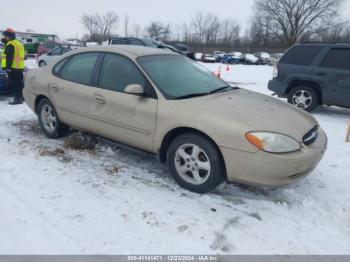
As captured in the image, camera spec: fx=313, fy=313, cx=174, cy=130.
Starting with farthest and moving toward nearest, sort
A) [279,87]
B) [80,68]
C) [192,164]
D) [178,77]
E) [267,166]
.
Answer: [279,87], [80,68], [178,77], [192,164], [267,166]

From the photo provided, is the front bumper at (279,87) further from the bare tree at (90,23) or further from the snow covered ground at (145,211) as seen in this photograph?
the bare tree at (90,23)

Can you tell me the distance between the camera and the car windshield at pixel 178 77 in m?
3.87

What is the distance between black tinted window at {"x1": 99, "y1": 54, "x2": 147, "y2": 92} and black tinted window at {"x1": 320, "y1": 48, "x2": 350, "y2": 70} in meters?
5.65

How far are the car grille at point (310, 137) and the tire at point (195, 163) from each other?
95 cm

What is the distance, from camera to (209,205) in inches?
133

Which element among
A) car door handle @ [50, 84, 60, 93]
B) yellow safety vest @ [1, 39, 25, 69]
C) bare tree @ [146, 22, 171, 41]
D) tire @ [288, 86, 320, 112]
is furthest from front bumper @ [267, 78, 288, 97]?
bare tree @ [146, 22, 171, 41]

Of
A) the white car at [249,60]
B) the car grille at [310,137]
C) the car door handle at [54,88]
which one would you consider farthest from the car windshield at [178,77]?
the white car at [249,60]

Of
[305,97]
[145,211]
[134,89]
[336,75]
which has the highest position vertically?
[336,75]

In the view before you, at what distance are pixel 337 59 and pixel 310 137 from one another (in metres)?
5.08

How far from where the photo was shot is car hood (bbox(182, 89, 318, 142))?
329 centimetres

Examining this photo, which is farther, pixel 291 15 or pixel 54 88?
pixel 291 15

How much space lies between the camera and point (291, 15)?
199ft

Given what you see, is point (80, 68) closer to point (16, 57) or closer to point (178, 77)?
point (178, 77)

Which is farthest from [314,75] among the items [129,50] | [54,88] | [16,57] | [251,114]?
[16,57]
